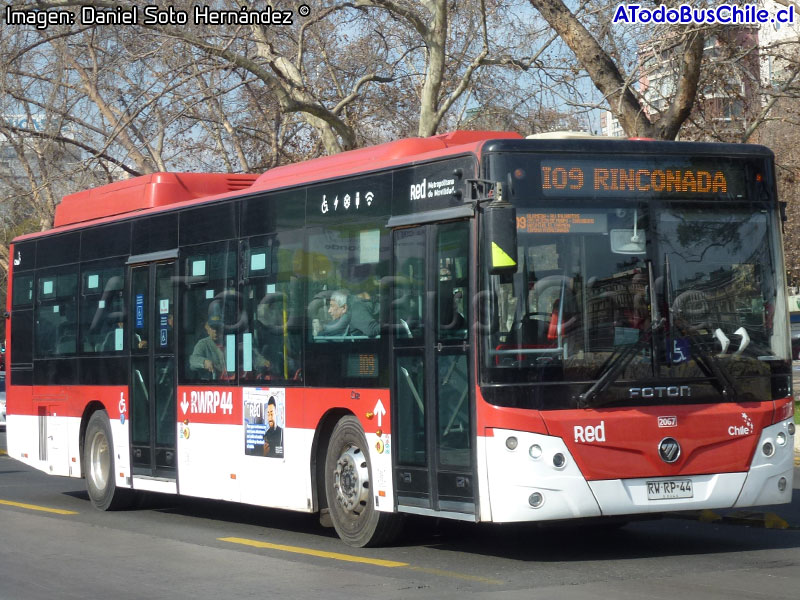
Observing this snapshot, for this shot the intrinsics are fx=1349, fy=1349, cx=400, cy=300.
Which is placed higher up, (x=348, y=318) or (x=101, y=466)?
(x=348, y=318)

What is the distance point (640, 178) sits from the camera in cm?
1002

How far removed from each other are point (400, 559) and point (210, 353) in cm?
368

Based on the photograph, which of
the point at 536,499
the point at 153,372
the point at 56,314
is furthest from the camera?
the point at 56,314

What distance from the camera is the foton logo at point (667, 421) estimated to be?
9.67 meters

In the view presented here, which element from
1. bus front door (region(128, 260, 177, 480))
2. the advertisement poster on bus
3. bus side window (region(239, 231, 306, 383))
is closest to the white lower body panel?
bus side window (region(239, 231, 306, 383))

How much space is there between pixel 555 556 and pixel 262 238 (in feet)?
13.4

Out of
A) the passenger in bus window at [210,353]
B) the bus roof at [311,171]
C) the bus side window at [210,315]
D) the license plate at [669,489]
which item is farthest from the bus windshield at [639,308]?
the passenger in bus window at [210,353]

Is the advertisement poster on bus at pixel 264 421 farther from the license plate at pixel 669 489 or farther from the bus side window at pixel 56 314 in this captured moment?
the bus side window at pixel 56 314

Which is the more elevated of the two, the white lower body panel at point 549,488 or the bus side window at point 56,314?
the bus side window at point 56,314

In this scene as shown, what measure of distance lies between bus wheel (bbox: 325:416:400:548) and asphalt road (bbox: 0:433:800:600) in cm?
16

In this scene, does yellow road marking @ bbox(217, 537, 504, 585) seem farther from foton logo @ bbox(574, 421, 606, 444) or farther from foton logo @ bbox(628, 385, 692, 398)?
foton logo @ bbox(628, 385, 692, 398)

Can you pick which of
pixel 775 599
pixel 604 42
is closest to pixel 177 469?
pixel 775 599

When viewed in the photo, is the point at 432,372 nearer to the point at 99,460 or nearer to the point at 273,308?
the point at 273,308

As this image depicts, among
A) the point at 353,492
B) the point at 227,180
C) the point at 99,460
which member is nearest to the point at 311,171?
the point at 353,492
